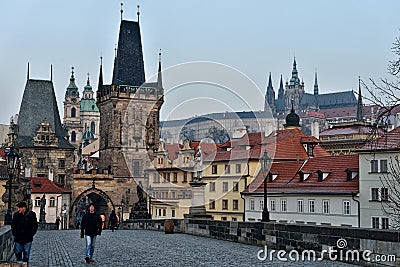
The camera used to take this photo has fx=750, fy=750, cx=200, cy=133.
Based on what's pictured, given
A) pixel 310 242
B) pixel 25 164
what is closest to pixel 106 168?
pixel 25 164

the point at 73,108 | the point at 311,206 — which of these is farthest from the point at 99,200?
the point at 73,108

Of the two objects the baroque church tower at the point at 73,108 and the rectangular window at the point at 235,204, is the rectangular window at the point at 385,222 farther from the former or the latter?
the baroque church tower at the point at 73,108

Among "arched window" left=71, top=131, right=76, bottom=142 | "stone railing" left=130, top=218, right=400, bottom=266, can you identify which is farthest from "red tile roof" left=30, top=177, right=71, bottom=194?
"arched window" left=71, top=131, right=76, bottom=142

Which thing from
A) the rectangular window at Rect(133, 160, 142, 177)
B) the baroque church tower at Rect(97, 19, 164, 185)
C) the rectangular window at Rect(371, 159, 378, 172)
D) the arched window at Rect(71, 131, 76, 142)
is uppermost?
the arched window at Rect(71, 131, 76, 142)

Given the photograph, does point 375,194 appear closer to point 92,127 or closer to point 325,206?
point 325,206

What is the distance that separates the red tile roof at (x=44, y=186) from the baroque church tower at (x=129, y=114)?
7449 mm

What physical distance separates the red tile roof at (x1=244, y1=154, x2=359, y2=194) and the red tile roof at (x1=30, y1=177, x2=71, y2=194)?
2481 centimetres

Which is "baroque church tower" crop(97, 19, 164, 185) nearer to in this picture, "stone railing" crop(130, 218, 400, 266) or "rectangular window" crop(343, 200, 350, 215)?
"rectangular window" crop(343, 200, 350, 215)

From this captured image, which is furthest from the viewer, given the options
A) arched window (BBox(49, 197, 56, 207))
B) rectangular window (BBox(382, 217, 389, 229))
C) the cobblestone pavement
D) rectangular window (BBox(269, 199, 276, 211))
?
arched window (BBox(49, 197, 56, 207))

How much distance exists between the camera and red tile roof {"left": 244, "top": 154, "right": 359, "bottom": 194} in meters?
46.5

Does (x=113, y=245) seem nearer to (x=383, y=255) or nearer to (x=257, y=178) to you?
(x=383, y=255)

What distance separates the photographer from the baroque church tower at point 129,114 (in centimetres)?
8188

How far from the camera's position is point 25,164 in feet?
258

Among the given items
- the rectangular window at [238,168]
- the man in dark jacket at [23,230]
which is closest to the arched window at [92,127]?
the rectangular window at [238,168]
